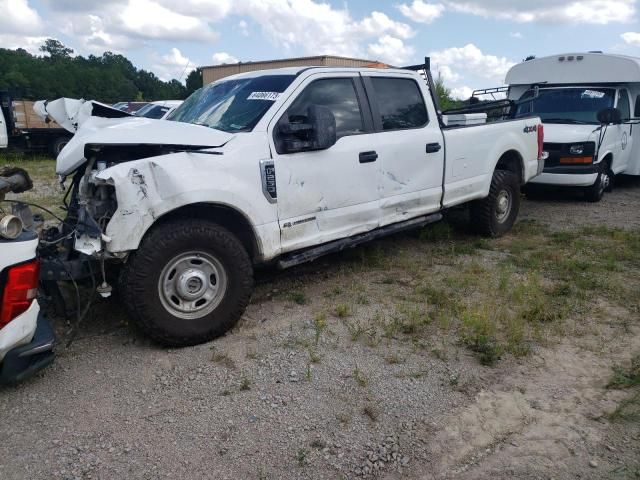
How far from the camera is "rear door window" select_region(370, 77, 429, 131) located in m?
5.15

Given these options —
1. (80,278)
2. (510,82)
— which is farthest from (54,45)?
(80,278)

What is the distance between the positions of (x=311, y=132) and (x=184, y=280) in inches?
58.5

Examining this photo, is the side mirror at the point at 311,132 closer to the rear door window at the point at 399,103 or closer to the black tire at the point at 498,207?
the rear door window at the point at 399,103

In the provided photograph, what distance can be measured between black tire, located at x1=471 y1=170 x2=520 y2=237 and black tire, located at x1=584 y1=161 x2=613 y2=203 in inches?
120

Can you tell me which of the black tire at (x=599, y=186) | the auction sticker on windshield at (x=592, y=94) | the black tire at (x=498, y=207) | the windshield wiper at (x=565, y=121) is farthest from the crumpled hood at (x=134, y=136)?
the auction sticker on windshield at (x=592, y=94)

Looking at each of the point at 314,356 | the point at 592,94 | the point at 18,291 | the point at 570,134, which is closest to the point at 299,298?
the point at 314,356

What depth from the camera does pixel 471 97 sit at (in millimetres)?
9852

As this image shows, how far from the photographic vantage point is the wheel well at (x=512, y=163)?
6887 millimetres

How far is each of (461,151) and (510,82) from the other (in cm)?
567

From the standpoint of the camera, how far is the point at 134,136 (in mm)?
3775

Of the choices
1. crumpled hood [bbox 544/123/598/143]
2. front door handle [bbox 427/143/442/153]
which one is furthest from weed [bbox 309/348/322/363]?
crumpled hood [bbox 544/123/598/143]

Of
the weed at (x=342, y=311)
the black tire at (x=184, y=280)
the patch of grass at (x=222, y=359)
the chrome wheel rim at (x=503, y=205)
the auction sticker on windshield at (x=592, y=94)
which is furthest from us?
the auction sticker on windshield at (x=592, y=94)

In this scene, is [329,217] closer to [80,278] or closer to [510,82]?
[80,278]

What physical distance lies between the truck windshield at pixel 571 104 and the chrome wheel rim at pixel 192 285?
710 centimetres
